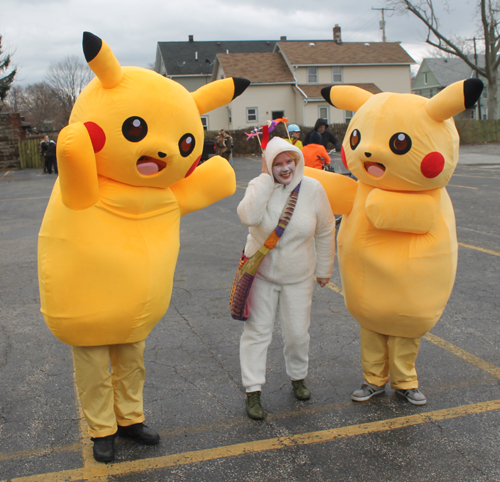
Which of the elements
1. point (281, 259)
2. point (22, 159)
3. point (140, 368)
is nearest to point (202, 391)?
point (140, 368)

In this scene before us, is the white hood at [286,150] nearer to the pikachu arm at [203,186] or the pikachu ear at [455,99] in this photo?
the pikachu arm at [203,186]

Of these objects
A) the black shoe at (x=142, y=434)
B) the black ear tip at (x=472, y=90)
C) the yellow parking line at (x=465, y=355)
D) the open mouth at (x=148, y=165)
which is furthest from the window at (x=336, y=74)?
the black shoe at (x=142, y=434)

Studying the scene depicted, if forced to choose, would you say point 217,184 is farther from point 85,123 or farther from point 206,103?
point 85,123

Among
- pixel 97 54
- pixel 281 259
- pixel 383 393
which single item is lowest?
pixel 383 393

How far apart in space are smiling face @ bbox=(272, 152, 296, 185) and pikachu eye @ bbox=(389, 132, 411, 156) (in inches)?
25.2

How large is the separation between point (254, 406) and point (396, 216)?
5.07ft

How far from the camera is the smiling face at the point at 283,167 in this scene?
3.29 m

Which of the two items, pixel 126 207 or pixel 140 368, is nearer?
pixel 126 207

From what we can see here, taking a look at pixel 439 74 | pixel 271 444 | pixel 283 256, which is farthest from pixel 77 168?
pixel 439 74

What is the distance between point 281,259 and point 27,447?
76.1 inches

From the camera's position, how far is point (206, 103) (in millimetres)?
3096

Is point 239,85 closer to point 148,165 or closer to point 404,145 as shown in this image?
point 148,165

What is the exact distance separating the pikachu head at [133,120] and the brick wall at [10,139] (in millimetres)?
26698

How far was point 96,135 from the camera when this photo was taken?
2.66 m
